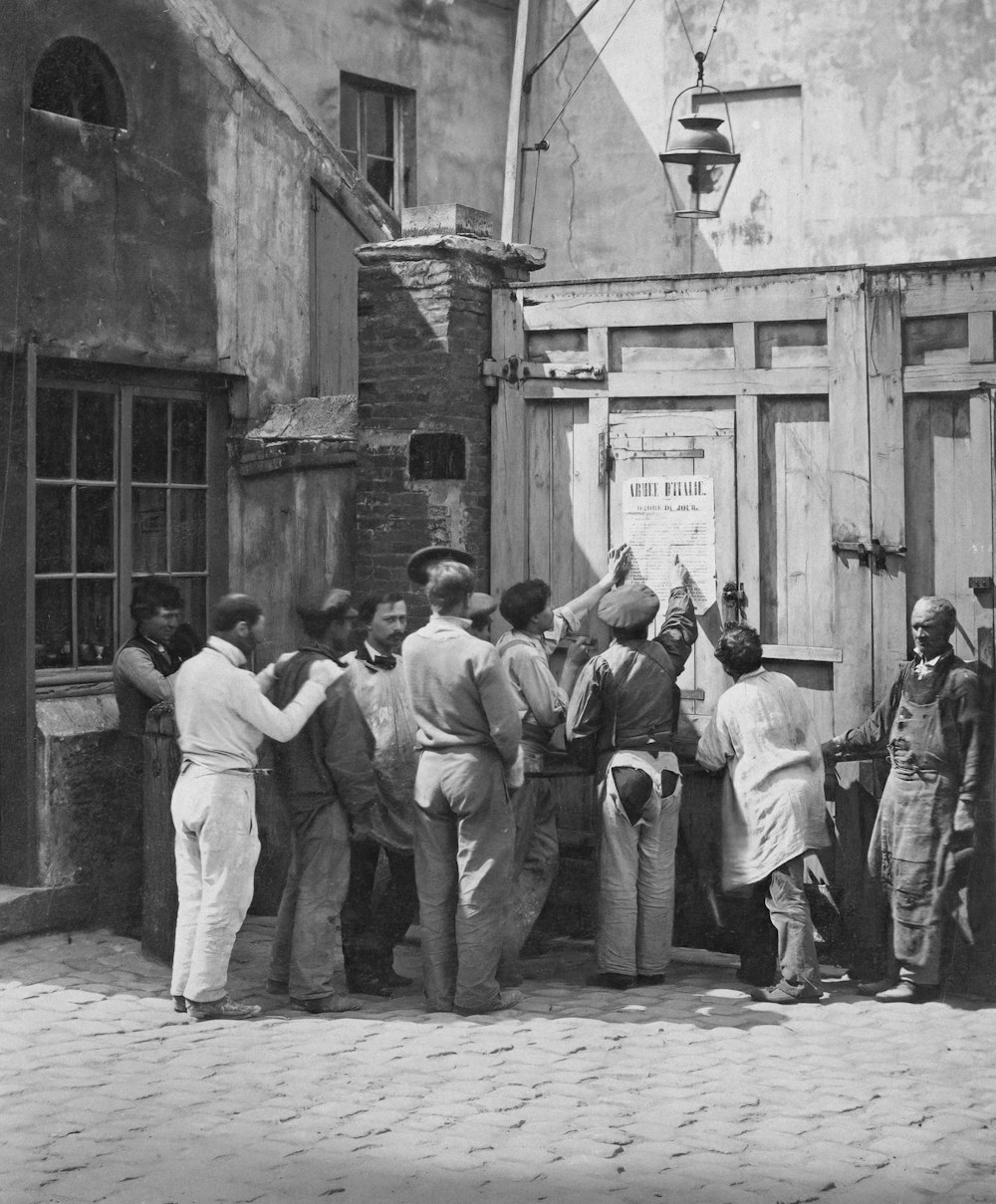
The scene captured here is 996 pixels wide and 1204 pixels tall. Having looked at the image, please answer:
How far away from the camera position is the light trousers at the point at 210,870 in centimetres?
677

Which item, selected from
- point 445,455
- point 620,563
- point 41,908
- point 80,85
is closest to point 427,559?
point 445,455

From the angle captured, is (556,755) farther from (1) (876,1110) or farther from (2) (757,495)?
(1) (876,1110)

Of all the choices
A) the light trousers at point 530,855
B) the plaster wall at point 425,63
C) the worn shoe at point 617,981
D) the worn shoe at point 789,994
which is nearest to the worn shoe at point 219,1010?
the light trousers at point 530,855

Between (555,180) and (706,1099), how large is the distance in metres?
11.3

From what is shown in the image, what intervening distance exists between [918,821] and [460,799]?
2.00 meters

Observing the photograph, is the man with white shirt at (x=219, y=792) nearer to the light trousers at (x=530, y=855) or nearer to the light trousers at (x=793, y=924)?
the light trousers at (x=530, y=855)

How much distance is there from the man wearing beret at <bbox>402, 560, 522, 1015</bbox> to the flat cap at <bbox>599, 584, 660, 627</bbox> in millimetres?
753

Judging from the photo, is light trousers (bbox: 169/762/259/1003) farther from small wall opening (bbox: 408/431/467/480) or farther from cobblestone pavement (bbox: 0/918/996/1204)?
small wall opening (bbox: 408/431/467/480)

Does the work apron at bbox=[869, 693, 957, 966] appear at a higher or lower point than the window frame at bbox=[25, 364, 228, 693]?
lower

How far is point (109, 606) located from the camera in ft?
29.3

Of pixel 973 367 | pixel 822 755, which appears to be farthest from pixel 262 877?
pixel 973 367

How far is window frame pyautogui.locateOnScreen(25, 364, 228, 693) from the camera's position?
8.44m

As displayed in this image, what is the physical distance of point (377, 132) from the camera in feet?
49.8

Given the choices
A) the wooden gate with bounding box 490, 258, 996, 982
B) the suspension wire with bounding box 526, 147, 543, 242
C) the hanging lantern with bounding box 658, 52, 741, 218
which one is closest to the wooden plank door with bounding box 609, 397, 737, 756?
the wooden gate with bounding box 490, 258, 996, 982
